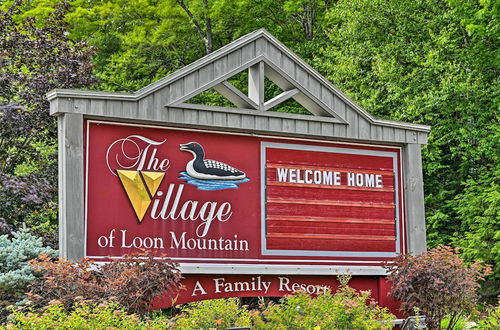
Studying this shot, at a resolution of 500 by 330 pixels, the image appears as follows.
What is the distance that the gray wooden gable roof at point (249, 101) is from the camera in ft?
32.4

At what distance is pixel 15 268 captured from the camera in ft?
32.6

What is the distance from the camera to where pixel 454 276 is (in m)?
10.7

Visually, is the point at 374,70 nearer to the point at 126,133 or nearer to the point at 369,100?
the point at 369,100

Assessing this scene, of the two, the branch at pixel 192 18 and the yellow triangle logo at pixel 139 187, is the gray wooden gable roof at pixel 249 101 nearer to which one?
the yellow triangle logo at pixel 139 187

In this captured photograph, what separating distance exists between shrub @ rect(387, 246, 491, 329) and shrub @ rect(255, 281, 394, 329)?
1.67 meters

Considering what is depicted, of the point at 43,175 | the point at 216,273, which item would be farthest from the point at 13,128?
the point at 216,273

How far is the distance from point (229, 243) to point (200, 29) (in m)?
20.0

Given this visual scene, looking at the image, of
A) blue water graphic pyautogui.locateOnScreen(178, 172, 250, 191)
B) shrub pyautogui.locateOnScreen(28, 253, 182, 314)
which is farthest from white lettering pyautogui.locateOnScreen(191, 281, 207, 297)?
blue water graphic pyautogui.locateOnScreen(178, 172, 250, 191)

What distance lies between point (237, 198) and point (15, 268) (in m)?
3.05

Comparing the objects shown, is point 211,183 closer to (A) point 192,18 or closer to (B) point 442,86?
(B) point 442,86

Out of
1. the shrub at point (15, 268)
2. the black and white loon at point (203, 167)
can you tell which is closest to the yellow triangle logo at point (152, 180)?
the black and white loon at point (203, 167)

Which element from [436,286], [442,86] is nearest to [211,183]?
[436,286]

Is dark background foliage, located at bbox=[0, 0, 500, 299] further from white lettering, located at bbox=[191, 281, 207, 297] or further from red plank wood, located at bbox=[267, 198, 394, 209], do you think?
red plank wood, located at bbox=[267, 198, 394, 209]

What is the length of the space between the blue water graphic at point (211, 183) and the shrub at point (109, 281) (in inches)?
58.1
